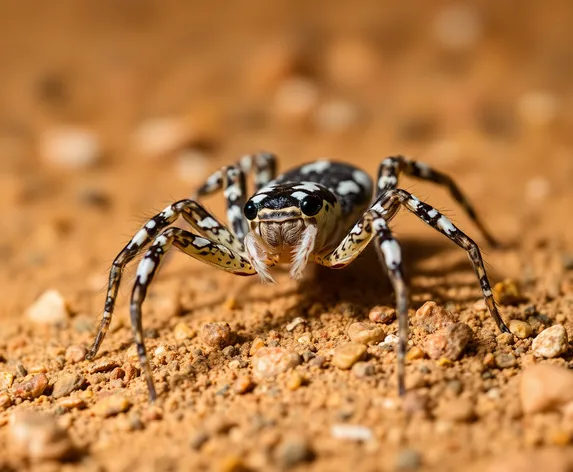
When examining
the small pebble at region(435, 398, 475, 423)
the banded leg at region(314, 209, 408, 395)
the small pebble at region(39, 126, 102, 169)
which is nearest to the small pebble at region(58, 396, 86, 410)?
the banded leg at region(314, 209, 408, 395)

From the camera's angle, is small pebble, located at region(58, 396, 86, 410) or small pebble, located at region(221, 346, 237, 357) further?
small pebble, located at region(221, 346, 237, 357)

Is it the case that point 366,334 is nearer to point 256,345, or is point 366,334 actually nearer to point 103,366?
point 256,345

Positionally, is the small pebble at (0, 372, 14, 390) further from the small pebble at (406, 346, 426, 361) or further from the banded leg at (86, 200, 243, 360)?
the small pebble at (406, 346, 426, 361)

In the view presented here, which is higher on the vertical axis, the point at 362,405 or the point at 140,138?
the point at 140,138

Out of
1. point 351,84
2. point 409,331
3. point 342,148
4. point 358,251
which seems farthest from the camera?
point 351,84

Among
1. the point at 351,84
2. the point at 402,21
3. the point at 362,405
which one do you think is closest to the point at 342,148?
the point at 351,84

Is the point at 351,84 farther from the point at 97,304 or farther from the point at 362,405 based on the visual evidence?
the point at 362,405
